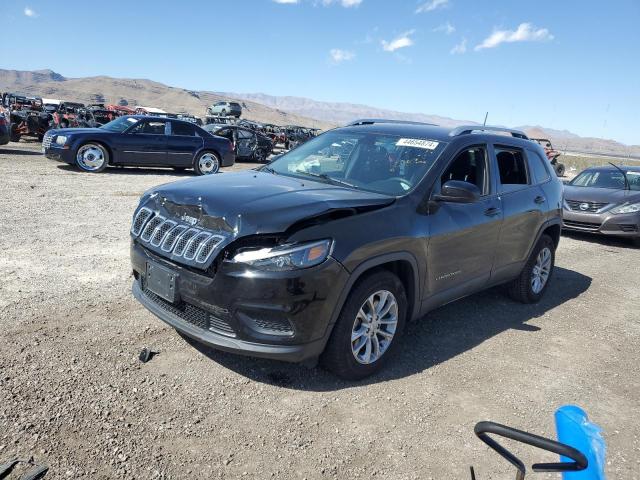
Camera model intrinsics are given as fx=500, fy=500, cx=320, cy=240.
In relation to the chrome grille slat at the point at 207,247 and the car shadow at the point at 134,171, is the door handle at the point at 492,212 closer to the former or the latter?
the chrome grille slat at the point at 207,247

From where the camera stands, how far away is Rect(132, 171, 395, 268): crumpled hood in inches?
123

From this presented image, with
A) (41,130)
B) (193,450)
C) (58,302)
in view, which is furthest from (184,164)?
(193,450)

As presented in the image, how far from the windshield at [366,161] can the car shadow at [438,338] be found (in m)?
1.39

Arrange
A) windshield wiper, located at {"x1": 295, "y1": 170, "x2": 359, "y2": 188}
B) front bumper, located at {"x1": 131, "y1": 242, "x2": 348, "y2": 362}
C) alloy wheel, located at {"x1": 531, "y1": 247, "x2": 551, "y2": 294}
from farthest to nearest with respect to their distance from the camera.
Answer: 1. alloy wheel, located at {"x1": 531, "y1": 247, "x2": 551, "y2": 294}
2. windshield wiper, located at {"x1": 295, "y1": 170, "x2": 359, "y2": 188}
3. front bumper, located at {"x1": 131, "y1": 242, "x2": 348, "y2": 362}

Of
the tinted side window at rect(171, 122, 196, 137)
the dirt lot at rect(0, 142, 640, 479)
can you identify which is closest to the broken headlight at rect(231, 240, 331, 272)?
the dirt lot at rect(0, 142, 640, 479)

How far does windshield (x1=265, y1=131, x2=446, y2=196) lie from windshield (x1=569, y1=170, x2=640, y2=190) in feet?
26.7

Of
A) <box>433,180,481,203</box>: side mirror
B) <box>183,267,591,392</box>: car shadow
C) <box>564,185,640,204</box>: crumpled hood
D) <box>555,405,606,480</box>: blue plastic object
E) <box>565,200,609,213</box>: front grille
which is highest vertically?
<box>433,180,481,203</box>: side mirror

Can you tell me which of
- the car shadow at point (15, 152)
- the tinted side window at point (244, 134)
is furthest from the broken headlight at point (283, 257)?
the tinted side window at point (244, 134)

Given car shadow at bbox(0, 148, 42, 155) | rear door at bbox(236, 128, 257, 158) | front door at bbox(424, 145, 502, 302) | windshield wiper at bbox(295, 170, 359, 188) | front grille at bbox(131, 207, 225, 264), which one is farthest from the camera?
rear door at bbox(236, 128, 257, 158)

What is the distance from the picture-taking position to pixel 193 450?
2.77 metres

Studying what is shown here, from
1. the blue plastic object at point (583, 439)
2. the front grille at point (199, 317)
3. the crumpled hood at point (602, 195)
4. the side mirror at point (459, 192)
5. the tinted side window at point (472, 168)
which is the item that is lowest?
the front grille at point (199, 317)

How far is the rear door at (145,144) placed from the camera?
13367 millimetres

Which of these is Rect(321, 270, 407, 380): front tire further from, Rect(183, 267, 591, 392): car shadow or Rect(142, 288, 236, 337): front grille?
Rect(142, 288, 236, 337): front grille

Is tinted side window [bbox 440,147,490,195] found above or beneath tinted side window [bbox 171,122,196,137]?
above
